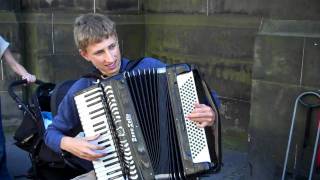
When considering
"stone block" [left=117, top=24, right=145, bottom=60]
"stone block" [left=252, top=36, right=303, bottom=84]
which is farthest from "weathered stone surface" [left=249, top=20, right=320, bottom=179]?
"stone block" [left=117, top=24, right=145, bottom=60]

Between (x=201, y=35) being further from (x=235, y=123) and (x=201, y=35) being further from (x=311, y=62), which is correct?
(x=311, y=62)

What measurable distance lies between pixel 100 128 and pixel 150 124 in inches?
10.6

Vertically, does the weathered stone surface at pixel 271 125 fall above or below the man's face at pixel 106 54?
below

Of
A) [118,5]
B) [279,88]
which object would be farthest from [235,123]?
[118,5]

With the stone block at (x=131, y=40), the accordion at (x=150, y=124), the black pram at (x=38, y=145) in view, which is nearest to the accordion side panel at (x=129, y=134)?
the accordion at (x=150, y=124)

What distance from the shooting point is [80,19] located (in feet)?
8.54

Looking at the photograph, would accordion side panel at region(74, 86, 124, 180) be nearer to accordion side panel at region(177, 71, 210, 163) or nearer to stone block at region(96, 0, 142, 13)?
accordion side panel at region(177, 71, 210, 163)

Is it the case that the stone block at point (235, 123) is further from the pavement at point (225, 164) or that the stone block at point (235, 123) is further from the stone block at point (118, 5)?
the stone block at point (118, 5)

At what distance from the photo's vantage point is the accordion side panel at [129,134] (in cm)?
244

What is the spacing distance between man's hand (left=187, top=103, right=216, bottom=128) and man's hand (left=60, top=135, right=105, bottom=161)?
51 centimetres

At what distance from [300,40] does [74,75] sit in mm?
3319

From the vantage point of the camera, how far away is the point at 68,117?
2.77 metres

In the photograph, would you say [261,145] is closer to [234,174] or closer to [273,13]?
[234,174]

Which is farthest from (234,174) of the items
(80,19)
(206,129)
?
(80,19)
